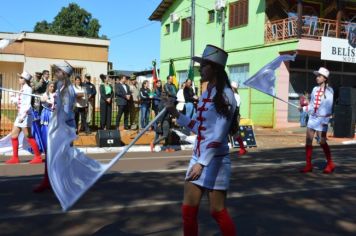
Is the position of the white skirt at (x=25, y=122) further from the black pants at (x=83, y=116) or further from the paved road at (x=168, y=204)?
the black pants at (x=83, y=116)

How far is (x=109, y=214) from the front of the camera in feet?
22.2

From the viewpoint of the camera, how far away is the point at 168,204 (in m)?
7.40

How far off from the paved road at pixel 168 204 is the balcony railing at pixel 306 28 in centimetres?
1675

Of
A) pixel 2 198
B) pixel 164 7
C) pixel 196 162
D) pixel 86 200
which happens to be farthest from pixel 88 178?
pixel 164 7

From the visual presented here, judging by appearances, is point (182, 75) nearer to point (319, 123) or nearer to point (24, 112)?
point (24, 112)

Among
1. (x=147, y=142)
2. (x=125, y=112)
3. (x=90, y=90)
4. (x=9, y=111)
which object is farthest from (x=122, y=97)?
(x=9, y=111)

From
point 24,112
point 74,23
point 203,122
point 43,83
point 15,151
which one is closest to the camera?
point 203,122

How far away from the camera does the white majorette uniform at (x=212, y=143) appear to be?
4582 mm

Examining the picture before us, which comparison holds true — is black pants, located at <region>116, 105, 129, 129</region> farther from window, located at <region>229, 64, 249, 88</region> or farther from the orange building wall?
the orange building wall

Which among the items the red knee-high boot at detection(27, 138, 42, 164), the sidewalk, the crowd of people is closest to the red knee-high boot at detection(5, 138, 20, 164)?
the crowd of people

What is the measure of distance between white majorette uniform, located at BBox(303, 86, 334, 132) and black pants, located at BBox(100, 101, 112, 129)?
9054 millimetres

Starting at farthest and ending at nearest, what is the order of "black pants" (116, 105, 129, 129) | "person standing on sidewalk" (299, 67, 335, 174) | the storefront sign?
the storefront sign
"black pants" (116, 105, 129, 129)
"person standing on sidewalk" (299, 67, 335, 174)

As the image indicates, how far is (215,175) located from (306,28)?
968 inches

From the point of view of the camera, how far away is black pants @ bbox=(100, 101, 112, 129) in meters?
17.7
